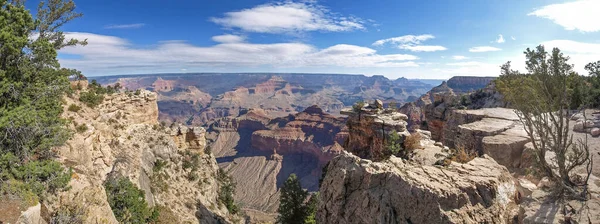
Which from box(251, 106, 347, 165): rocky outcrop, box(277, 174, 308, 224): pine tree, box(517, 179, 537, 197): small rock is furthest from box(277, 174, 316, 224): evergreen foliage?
box(251, 106, 347, 165): rocky outcrop

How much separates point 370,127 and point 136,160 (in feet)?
70.4

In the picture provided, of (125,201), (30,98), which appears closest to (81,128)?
(125,201)

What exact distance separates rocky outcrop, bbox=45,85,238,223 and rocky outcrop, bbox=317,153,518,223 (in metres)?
13.0

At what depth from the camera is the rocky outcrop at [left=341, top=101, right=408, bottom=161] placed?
21938mm

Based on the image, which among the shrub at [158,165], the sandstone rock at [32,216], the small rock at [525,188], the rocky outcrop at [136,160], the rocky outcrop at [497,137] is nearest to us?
the sandstone rock at [32,216]

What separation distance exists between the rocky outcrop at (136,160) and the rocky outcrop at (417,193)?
1302 cm

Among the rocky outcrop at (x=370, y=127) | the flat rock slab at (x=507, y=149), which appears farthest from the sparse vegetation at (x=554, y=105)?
the rocky outcrop at (x=370, y=127)

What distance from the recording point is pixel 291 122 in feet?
520

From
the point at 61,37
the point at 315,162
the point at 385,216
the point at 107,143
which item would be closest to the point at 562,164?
the point at 385,216

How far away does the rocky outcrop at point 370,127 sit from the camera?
2194 cm

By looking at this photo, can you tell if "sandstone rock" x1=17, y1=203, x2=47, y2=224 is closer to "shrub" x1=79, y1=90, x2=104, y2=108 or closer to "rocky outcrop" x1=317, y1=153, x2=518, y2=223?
"rocky outcrop" x1=317, y1=153, x2=518, y2=223

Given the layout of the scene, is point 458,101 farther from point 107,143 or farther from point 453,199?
point 107,143

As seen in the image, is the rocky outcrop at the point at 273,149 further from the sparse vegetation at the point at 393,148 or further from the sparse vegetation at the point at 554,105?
the sparse vegetation at the point at 554,105

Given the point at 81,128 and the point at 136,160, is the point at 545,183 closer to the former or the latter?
the point at 81,128
